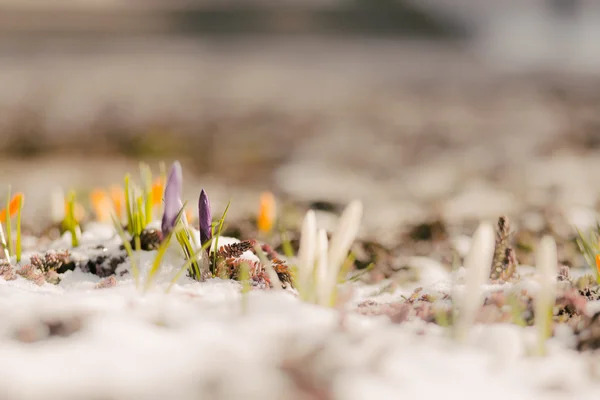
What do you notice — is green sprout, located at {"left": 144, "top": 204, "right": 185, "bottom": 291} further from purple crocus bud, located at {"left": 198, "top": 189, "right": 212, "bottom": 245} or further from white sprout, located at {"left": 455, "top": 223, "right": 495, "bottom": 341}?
white sprout, located at {"left": 455, "top": 223, "right": 495, "bottom": 341}

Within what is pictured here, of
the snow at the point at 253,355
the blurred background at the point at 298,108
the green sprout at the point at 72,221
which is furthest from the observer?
the blurred background at the point at 298,108

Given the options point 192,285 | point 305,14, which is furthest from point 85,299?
point 305,14

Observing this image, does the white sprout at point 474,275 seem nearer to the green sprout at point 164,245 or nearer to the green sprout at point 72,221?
the green sprout at point 164,245

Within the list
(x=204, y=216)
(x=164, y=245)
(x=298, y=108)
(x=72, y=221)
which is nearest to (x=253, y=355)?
(x=164, y=245)

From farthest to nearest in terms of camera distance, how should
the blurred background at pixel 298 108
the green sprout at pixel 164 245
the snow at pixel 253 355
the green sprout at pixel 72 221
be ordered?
the blurred background at pixel 298 108, the green sprout at pixel 72 221, the green sprout at pixel 164 245, the snow at pixel 253 355

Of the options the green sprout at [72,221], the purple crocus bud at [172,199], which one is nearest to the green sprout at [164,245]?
the purple crocus bud at [172,199]

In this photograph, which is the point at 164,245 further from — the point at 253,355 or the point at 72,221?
the point at 72,221
